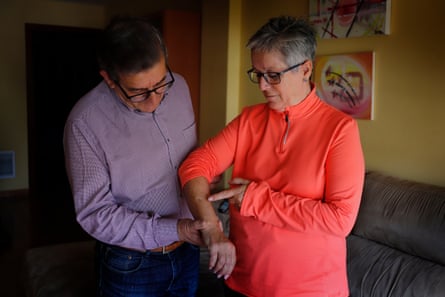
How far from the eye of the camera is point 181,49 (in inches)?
188

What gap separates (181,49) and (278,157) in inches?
140

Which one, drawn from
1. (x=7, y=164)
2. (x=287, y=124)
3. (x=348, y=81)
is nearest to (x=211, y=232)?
(x=287, y=124)

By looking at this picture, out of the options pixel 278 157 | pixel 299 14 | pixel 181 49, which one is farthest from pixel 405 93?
pixel 181 49

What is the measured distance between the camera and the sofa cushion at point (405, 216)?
2.36m

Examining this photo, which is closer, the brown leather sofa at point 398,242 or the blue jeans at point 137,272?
the blue jeans at point 137,272

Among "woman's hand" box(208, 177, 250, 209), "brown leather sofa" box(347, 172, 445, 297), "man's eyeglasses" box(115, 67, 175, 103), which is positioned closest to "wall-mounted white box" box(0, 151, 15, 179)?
"brown leather sofa" box(347, 172, 445, 297)

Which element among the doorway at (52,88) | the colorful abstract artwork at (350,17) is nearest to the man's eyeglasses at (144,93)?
the colorful abstract artwork at (350,17)

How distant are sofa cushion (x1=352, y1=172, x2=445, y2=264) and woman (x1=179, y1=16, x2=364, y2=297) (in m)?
1.16

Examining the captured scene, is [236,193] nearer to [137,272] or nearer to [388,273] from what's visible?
[137,272]

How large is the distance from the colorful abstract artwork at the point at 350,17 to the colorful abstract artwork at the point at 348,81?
16cm

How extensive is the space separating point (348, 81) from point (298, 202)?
2.12m

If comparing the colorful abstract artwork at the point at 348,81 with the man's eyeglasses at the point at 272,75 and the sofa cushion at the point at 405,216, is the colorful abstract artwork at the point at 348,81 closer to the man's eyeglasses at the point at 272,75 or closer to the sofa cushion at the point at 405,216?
the sofa cushion at the point at 405,216

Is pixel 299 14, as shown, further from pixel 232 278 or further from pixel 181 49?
pixel 232 278

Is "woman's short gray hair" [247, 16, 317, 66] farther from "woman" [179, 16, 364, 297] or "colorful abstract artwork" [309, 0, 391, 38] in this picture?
"colorful abstract artwork" [309, 0, 391, 38]
